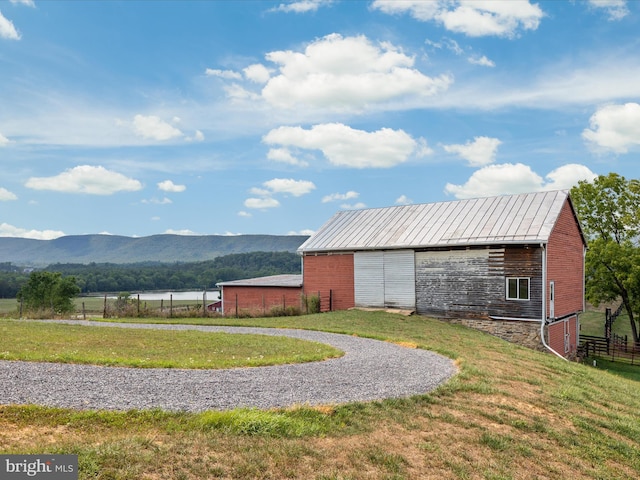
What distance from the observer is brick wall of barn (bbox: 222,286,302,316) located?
3228 cm

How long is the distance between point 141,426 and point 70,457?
1435mm

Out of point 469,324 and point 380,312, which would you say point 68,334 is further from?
point 469,324

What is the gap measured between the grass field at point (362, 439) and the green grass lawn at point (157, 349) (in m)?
3.83

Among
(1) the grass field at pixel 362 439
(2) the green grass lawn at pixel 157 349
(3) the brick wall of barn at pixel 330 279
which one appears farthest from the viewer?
(3) the brick wall of barn at pixel 330 279

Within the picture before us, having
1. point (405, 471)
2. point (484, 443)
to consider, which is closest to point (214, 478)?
point (405, 471)

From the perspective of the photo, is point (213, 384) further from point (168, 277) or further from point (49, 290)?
point (168, 277)

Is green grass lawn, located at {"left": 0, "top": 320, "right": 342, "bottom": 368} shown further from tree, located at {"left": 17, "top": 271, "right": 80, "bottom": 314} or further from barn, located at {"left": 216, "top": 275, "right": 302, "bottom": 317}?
tree, located at {"left": 17, "top": 271, "right": 80, "bottom": 314}

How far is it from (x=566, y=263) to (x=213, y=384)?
913 inches

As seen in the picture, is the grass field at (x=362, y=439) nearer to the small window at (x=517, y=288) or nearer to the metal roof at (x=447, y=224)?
the small window at (x=517, y=288)

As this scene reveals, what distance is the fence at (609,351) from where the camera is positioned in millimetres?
30891

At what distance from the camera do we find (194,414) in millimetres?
7129

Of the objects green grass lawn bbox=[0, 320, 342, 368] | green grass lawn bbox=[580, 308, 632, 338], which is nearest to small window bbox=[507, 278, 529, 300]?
green grass lawn bbox=[0, 320, 342, 368]

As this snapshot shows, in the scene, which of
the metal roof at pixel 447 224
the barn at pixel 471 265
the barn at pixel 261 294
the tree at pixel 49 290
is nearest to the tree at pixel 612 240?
the barn at pixel 471 265

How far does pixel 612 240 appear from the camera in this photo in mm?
37156
